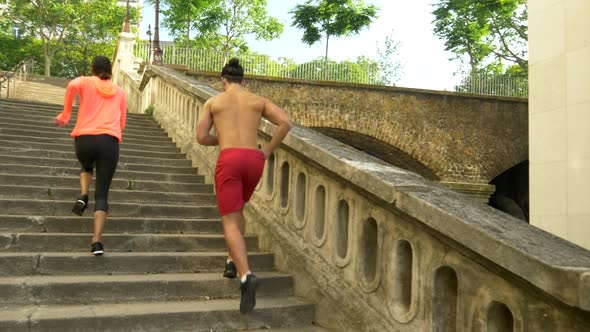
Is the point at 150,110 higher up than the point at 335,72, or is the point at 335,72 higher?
the point at 335,72

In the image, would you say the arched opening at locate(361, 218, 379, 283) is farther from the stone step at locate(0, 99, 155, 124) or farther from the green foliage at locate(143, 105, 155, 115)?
the green foliage at locate(143, 105, 155, 115)

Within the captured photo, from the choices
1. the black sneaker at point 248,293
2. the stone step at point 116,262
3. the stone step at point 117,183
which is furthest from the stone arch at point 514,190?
the black sneaker at point 248,293

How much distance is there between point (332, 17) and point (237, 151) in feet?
93.0

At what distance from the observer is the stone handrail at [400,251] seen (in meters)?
2.29

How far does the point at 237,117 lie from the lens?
376 cm

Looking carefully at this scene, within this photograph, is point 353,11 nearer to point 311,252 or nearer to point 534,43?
point 534,43

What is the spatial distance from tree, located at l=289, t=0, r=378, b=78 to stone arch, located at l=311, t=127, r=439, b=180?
12.9 metres

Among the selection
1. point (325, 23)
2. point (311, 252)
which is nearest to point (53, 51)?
point (325, 23)

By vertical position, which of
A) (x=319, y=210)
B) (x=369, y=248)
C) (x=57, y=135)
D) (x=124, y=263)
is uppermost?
(x=57, y=135)

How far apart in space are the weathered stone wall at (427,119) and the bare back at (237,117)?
12676mm

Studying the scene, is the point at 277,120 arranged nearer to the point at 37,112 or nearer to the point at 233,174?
the point at 233,174

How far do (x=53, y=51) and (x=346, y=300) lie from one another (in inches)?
1681

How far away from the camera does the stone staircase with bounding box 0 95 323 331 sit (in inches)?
139

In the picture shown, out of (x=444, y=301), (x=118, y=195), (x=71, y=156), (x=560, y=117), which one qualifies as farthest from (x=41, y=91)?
(x=444, y=301)
